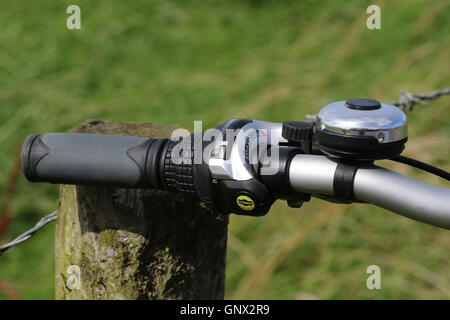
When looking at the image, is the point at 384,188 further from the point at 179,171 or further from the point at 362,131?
the point at 179,171

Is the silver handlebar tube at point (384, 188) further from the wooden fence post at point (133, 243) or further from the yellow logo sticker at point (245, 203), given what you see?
the wooden fence post at point (133, 243)

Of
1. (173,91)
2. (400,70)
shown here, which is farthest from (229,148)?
(173,91)

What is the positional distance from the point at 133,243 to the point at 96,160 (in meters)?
0.19

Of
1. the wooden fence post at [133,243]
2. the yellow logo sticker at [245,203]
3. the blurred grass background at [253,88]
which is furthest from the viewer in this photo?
the blurred grass background at [253,88]

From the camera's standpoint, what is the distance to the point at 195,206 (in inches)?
47.3

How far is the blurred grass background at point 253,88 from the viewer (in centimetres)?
225

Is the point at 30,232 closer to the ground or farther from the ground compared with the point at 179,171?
closer to the ground

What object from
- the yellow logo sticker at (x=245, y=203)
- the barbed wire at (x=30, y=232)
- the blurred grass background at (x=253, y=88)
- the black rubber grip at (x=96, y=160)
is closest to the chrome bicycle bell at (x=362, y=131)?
the yellow logo sticker at (x=245, y=203)

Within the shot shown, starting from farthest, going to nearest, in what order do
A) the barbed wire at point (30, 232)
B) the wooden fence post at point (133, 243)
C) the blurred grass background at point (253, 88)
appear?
the blurred grass background at point (253, 88)
the barbed wire at point (30, 232)
the wooden fence post at point (133, 243)

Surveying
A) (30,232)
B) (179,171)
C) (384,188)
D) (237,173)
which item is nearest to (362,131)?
(384,188)

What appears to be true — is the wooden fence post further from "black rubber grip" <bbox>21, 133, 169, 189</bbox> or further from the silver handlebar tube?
the silver handlebar tube

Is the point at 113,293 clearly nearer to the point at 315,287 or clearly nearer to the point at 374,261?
the point at 315,287

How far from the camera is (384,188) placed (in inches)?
34.9

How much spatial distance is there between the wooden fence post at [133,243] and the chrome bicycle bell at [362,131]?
366 millimetres
